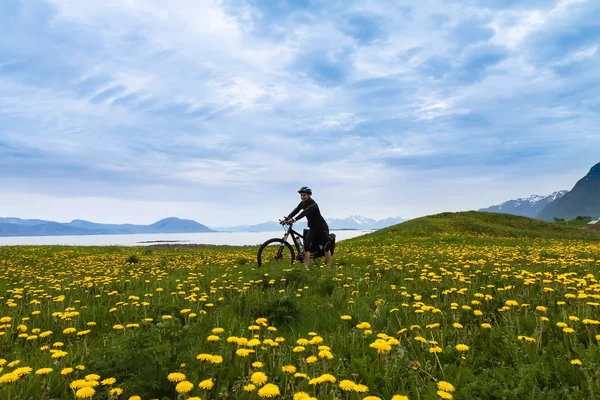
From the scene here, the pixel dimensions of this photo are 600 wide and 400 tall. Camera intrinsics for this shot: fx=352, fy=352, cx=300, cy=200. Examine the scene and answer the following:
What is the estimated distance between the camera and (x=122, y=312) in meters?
5.38

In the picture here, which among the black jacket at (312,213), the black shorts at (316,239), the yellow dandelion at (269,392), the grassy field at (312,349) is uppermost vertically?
the black jacket at (312,213)

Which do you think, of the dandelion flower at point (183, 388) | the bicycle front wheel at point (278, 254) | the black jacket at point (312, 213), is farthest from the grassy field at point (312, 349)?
the bicycle front wheel at point (278, 254)

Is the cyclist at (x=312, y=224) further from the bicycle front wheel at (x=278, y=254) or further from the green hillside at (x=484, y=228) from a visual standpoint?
the green hillside at (x=484, y=228)

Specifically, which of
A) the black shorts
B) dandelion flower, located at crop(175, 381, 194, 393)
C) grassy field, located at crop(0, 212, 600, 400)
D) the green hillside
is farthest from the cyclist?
the green hillside

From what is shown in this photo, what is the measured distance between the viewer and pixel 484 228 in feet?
130

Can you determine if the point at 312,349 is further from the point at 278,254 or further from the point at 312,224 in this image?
the point at 278,254

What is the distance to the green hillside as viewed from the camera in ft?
119

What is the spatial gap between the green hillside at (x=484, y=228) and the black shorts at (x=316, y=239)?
23.8 metres

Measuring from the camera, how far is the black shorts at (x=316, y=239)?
1084 cm

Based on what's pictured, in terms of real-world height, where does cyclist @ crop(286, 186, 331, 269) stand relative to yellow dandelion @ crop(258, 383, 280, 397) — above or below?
above

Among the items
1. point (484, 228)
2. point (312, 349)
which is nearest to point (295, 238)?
Result: point (312, 349)

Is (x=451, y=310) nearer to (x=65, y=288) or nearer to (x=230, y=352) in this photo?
(x=230, y=352)

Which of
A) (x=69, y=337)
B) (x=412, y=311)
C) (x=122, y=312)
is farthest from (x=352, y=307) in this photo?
(x=69, y=337)

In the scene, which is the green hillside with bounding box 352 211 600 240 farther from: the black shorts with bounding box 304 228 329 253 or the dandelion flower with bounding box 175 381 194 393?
the dandelion flower with bounding box 175 381 194 393
